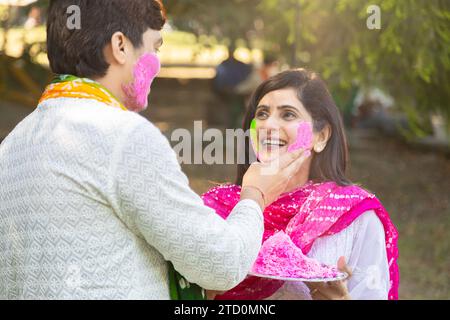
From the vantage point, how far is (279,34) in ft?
29.6

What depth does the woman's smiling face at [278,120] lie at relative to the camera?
2840 mm

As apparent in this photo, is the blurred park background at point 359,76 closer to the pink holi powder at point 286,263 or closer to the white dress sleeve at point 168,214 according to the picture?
the pink holi powder at point 286,263

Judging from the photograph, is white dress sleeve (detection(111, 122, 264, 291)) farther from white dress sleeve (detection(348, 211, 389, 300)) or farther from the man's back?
white dress sleeve (detection(348, 211, 389, 300))

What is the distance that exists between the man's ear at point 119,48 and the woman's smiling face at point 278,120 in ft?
2.76

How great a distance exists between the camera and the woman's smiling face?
2840mm

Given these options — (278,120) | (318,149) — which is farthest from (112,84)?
(318,149)

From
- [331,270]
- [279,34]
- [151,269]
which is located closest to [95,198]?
[151,269]

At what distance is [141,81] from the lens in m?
2.14

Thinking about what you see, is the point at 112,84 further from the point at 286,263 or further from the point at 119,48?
the point at 286,263

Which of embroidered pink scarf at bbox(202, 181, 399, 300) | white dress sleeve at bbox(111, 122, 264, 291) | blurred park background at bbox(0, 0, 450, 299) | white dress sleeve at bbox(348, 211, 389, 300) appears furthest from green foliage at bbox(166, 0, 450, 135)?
white dress sleeve at bbox(111, 122, 264, 291)

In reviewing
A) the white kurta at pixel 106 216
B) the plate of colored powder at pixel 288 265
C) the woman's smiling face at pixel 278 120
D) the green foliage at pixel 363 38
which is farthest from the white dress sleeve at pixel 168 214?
the green foliage at pixel 363 38
